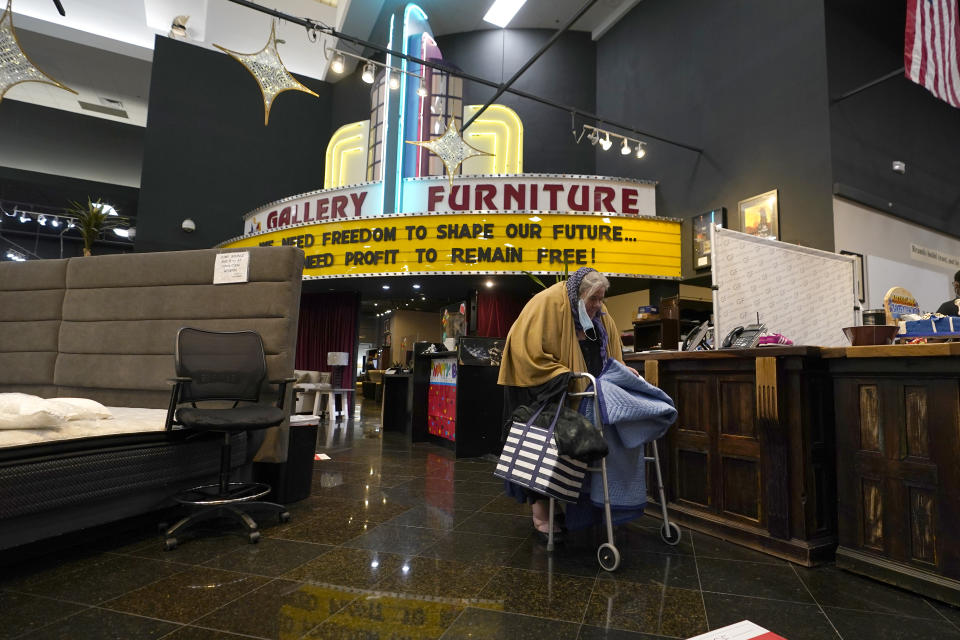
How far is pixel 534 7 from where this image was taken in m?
9.56

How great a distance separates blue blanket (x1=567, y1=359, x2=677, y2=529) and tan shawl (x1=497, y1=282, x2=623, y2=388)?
0.24 meters

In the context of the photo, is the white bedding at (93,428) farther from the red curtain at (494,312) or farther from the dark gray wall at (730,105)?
the red curtain at (494,312)

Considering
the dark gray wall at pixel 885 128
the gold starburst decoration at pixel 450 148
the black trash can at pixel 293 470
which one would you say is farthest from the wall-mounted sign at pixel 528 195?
the black trash can at pixel 293 470

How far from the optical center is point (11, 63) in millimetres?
3973

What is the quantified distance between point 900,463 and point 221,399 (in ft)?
10.8

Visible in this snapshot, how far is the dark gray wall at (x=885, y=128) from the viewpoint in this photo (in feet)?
18.2

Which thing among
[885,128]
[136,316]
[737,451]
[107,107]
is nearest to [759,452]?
[737,451]

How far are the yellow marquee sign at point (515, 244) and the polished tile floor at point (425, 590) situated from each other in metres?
4.58

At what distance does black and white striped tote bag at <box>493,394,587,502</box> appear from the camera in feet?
7.47

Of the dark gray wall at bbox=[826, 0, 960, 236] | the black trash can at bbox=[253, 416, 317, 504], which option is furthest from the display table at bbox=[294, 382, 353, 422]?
the dark gray wall at bbox=[826, 0, 960, 236]

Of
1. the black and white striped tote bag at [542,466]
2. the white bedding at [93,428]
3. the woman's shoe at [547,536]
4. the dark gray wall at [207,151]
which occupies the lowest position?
the woman's shoe at [547,536]

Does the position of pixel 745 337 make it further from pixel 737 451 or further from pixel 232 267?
pixel 232 267

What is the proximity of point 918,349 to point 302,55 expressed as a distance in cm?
1276

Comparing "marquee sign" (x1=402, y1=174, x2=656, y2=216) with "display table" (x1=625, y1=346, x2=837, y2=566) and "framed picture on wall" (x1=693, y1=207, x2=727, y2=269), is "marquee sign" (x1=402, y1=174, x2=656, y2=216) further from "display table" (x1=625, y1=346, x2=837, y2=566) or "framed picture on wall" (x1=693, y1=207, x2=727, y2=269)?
"display table" (x1=625, y1=346, x2=837, y2=566)
